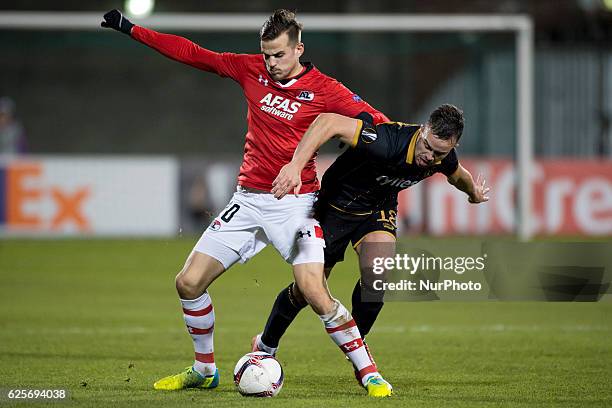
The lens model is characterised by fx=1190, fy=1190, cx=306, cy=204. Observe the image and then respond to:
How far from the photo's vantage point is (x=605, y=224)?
19.3 metres

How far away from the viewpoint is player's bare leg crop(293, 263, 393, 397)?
6.54m

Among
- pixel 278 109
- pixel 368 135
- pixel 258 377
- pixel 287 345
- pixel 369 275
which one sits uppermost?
pixel 278 109

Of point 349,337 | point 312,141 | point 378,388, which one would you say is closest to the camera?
point 312,141

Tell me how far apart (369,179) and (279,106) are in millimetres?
732

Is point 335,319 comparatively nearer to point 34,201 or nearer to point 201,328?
point 201,328

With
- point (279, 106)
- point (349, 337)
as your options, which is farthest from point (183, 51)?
point (349, 337)

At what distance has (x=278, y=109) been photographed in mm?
6859

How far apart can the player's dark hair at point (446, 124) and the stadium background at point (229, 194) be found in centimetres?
143

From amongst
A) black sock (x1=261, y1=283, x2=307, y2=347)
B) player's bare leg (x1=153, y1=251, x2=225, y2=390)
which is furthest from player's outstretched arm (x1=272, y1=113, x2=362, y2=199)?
black sock (x1=261, y1=283, x2=307, y2=347)

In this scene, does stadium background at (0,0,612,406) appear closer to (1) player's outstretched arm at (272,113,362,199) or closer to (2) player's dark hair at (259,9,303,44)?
(1) player's outstretched arm at (272,113,362,199)

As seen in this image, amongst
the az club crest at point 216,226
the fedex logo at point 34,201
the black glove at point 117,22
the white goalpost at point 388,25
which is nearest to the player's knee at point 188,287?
the az club crest at point 216,226

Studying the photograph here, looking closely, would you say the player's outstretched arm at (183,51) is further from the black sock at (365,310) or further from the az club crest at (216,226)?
the black sock at (365,310)

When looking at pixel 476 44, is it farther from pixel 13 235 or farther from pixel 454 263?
pixel 454 263

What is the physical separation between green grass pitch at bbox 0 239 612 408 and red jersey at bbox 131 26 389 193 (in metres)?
1.26
